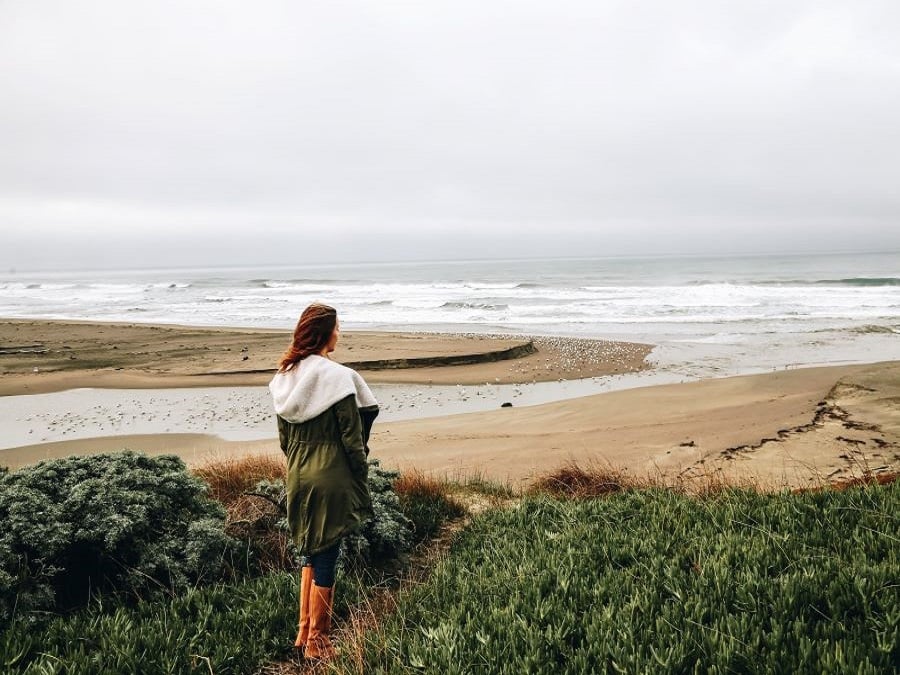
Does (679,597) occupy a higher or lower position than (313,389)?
lower

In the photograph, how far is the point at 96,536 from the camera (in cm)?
412

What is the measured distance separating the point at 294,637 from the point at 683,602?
2560 millimetres

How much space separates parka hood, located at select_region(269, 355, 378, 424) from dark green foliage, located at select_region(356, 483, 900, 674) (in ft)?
4.77

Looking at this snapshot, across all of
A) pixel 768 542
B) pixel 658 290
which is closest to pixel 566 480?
pixel 768 542

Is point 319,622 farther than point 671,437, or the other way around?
point 671,437

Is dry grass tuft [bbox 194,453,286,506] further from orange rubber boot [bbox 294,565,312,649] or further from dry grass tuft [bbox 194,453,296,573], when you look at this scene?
orange rubber boot [bbox 294,565,312,649]

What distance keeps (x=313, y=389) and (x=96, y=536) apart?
2.31 m

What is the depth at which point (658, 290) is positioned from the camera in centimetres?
4644

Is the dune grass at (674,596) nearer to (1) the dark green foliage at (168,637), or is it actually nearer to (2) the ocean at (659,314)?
(1) the dark green foliage at (168,637)

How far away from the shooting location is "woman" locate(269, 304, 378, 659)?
3.35 metres

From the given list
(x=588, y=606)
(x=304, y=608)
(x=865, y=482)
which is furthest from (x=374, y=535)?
(x=865, y=482)

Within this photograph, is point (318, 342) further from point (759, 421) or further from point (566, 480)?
point (759, 421)

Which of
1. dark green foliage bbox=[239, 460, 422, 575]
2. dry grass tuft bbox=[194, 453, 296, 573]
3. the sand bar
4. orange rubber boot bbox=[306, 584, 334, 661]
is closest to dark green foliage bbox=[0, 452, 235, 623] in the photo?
dry grass tuft bbox=[194, 453, 296, 573]

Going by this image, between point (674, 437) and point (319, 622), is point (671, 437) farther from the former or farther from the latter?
point (319, 622)
